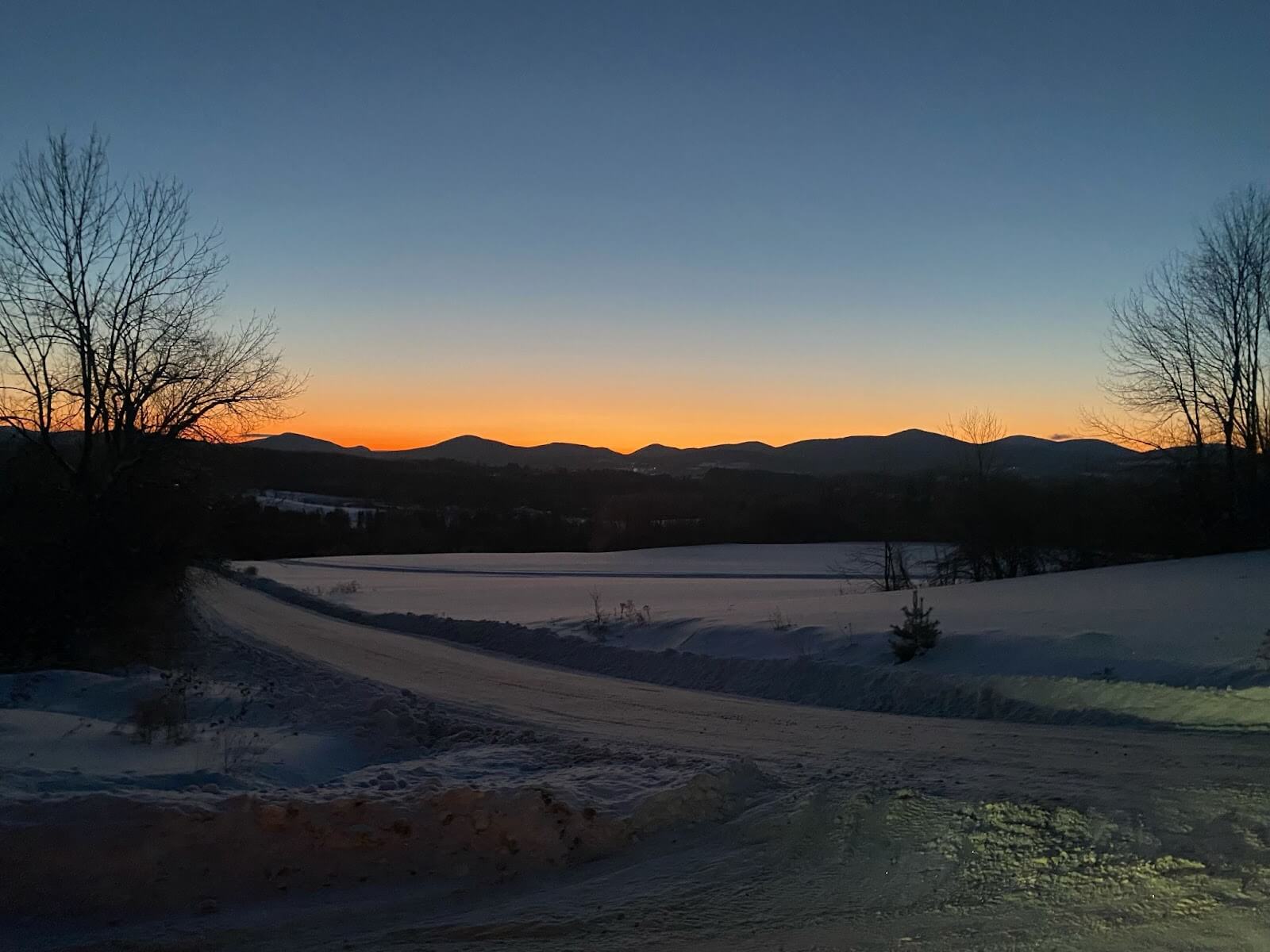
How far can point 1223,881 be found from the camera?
567cm

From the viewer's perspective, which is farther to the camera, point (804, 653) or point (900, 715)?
point (804, 653)

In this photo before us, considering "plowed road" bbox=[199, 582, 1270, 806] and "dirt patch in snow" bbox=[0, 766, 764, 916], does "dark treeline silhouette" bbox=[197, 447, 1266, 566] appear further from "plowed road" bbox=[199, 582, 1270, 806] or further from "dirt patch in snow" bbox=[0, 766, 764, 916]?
"dirt patch in snow" bbox=[0, 766, 764, 916]

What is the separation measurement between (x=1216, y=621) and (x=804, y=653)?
688 cm

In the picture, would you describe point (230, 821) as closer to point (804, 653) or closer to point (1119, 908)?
point (1119, 908)

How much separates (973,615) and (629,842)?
13.7 metres

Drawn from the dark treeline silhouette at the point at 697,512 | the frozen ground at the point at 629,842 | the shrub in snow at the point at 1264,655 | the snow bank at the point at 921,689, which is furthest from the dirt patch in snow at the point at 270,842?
the dark treeline silhouette at the point at 697,512

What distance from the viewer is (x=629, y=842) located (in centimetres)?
700

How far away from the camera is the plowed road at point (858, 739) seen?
8258 mm

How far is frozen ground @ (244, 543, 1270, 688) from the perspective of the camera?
45.4 feet

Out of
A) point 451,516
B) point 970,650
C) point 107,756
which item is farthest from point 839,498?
point 107,756

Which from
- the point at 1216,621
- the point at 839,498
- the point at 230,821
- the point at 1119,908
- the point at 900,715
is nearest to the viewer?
the point at 1119,908

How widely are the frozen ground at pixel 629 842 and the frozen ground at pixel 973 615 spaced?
12.0 ft

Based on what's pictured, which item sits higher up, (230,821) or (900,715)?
(230,821)

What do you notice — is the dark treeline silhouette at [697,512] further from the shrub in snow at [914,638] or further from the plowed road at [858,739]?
the shrub in snow at [914,638]
